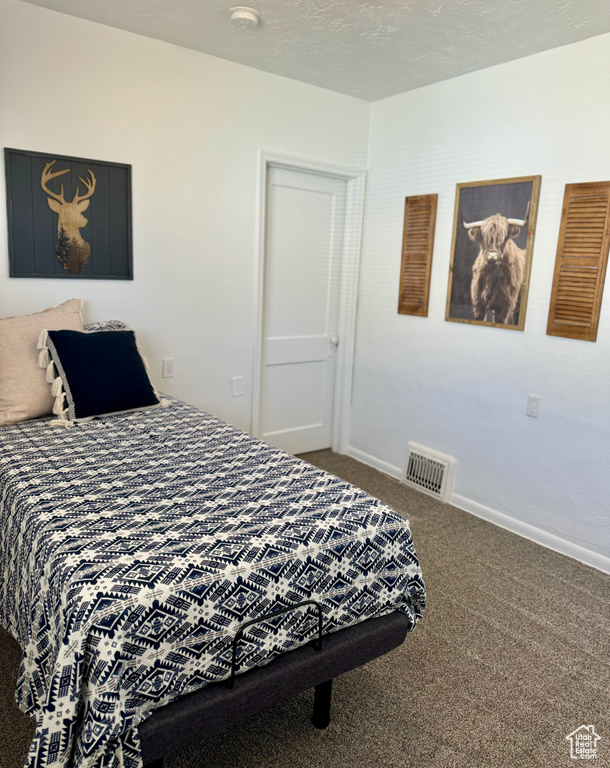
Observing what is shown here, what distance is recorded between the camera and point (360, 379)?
4246 millimetres

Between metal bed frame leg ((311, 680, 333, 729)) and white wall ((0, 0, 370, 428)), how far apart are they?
209cm

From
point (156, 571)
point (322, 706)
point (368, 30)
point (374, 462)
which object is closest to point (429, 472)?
point (374, 462)

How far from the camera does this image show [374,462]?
164 inches

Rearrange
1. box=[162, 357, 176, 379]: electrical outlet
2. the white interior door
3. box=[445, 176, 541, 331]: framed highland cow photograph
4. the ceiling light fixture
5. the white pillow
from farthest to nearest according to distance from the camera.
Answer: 1. the white interior door
2. box=[162, 357, 176, 379]: electrical outlet
3. box=[445, 176, 541, 331]: framed highland cow photograph
4. the ceiling light fixture
5. the white pillow

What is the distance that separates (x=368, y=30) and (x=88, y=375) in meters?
2.08

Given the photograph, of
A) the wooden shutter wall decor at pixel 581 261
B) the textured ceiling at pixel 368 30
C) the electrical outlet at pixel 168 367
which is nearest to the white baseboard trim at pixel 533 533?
the wooden shutter wall decor at pixel 581 261

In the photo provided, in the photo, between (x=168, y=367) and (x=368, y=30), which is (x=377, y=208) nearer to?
(x=368, y=30)

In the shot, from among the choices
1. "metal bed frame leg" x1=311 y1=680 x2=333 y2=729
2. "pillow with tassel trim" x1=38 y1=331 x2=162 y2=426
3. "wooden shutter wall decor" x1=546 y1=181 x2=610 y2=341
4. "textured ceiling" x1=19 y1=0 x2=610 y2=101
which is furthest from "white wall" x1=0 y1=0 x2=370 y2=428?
"metal bed frame leg" x1=311 y1=680 x2=333 y2=729

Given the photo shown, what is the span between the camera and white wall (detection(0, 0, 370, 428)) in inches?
110

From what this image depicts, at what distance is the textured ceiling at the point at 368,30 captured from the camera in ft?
8.29

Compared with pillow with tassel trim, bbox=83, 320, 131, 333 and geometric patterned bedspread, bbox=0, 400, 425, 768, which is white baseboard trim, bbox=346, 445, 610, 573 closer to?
geometric patterned bedspread, bbox=0, 400, 425, 768

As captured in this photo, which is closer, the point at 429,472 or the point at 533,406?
the point at 533,406

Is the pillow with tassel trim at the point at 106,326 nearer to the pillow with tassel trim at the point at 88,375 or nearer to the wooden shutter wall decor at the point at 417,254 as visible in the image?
the pillow with tassel trim at the point at 88,375

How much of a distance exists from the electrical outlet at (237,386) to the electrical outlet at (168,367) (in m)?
0.43
